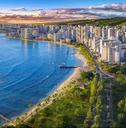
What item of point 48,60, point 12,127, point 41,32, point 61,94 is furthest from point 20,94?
point 41,32

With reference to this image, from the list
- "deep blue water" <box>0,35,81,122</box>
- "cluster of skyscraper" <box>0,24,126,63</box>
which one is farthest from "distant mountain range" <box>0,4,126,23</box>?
"deep blue water" <box>0,35,81,122</box>

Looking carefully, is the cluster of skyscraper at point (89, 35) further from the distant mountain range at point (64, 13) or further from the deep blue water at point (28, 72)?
the deep blue water at point (28, 72)

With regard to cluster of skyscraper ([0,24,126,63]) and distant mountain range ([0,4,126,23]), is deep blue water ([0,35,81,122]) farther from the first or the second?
distant mountain range ([0,4,126,23])

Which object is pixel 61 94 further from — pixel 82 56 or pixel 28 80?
pixel 82 56

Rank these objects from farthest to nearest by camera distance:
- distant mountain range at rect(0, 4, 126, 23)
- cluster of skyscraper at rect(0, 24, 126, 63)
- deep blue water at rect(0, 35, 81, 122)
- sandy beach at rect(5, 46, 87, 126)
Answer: distant mountain range at rect(0, 4, 126, 23) → cluster of skyscraper at rect(0, 24, 126, 63) → deep blue water at rect(0, 35, 81, 122) → sandy beach at rect(5, 46, 87, 126)

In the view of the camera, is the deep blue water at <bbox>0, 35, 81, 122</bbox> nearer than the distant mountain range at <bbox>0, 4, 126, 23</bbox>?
Yes

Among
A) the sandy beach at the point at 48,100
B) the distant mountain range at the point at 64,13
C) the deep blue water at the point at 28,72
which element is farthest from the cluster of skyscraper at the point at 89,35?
the sandy beach at the point at 48,100
